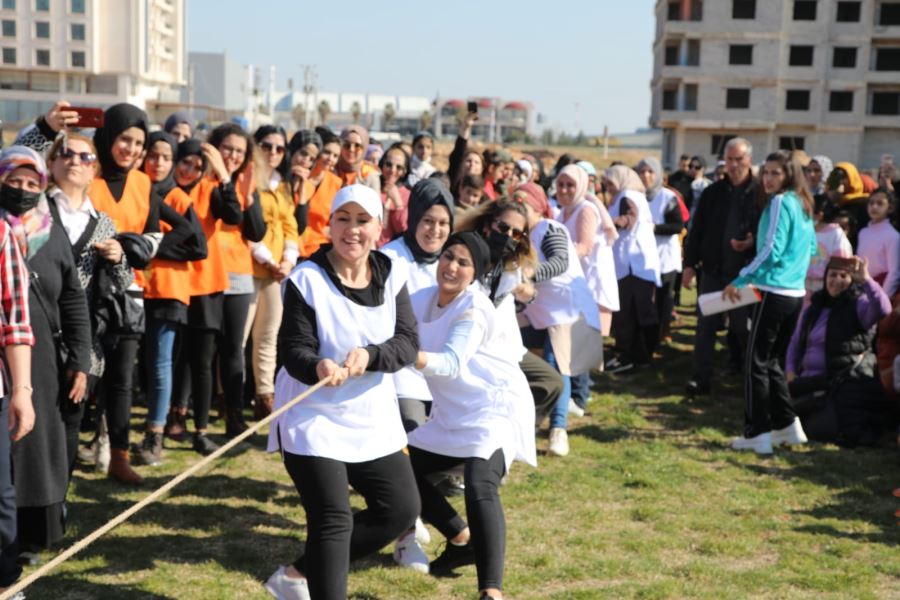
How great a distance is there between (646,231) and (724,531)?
4.65m

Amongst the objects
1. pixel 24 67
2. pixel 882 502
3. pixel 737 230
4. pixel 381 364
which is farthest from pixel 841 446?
pixel 24 67

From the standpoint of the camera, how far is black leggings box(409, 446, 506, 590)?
4.62 m

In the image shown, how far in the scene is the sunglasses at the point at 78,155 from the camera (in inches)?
208

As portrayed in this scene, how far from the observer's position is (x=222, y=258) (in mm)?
7008

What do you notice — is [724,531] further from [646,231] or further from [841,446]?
[646,231]

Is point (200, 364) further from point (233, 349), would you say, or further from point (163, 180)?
point (163, 180)

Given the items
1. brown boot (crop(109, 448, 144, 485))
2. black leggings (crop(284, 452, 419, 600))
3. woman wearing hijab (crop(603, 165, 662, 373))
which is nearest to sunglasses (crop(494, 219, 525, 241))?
black leggings (crop(284, 452, 419, 600))

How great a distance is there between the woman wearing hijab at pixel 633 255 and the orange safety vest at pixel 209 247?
175 inches

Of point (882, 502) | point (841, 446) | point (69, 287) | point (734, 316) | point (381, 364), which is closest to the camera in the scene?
point (381, 364)

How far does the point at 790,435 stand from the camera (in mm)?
8023

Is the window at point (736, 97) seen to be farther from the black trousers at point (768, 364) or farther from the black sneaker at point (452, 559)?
the black sneaker at point (452, 559)

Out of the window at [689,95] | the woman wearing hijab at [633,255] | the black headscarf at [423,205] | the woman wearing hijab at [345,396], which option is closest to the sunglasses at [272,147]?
the black headscarf at [423,205]

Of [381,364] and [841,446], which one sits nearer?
[381,364]

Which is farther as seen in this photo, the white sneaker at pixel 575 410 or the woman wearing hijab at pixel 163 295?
the white sneaker at pixel 575 410
